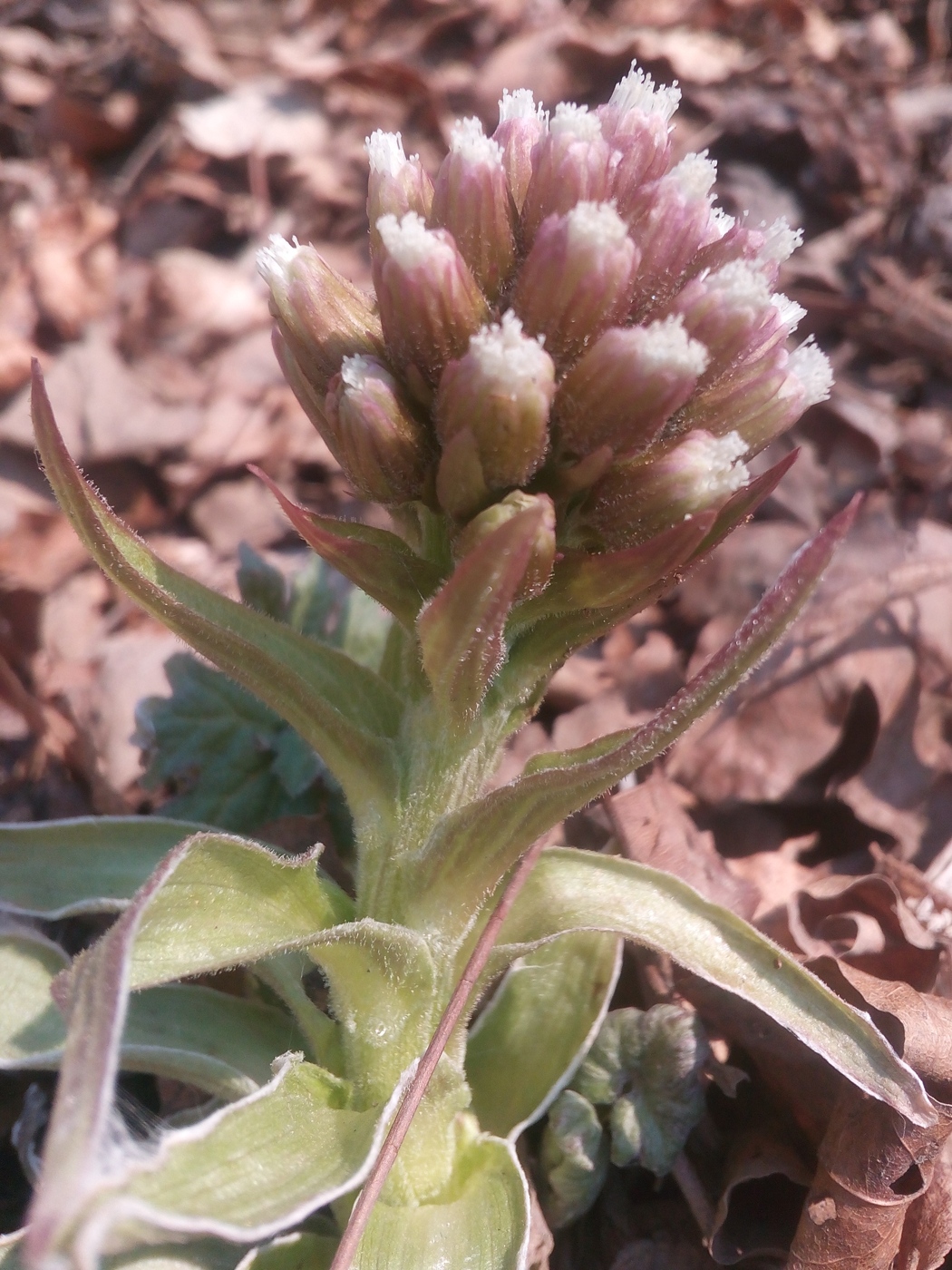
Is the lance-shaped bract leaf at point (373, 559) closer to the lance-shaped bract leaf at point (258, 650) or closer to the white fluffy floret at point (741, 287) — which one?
the lance-shaped bract leaf at point (258, 650)

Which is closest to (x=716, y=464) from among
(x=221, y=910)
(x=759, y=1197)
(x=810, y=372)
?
(x=810, y=372)

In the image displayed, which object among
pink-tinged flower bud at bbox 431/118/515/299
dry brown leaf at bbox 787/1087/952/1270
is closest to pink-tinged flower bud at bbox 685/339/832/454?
pink-tinged flower bud at bbox 431/118/515/299

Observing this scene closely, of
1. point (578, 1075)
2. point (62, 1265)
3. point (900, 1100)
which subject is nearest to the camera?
point (62, 1265)

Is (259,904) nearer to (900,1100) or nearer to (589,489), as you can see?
(589,489)

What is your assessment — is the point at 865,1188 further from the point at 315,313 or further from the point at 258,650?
the point at 315,313

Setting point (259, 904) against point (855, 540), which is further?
point (855, 540)

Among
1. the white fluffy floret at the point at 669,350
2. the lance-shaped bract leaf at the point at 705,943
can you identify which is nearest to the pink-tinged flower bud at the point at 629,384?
the white fluffy floret at the point at 669,350

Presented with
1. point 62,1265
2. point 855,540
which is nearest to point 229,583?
point 855,540
